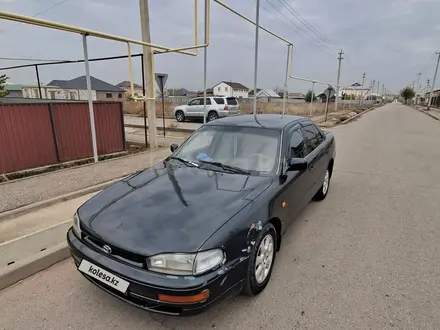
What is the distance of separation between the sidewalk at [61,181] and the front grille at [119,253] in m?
2.80

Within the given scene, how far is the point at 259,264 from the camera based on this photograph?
98.0 inches

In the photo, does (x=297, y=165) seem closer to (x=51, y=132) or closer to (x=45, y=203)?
(x=45, y=203)

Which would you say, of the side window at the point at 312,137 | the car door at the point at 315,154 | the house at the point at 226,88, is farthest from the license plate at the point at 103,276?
the house at the point at 226,88

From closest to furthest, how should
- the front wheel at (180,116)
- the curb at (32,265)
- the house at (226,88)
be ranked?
the curb at (32,265) → the front wheel at (180,116) → the house at (226,88)

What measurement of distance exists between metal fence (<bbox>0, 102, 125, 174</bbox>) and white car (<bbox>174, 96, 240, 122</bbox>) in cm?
1112

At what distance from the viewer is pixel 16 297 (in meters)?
2.51

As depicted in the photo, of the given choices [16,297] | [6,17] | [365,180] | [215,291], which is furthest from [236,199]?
[6,17]

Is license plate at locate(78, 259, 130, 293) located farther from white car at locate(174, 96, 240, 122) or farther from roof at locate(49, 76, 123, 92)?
roof at locate(49, 76, 123, 92)

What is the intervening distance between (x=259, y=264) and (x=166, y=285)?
3.18 feet

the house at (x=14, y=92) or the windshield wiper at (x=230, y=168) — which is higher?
the house at (x=14, y=92)

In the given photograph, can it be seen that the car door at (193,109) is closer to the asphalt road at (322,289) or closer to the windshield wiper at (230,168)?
the asphalt road at (322,289)

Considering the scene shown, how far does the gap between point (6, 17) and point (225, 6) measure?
6863mm

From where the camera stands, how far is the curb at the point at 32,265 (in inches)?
104

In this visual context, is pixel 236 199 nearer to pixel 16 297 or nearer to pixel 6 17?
pixel 16 297
